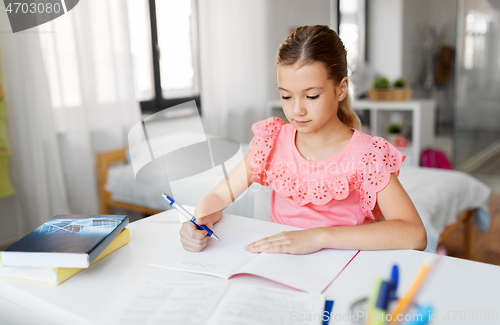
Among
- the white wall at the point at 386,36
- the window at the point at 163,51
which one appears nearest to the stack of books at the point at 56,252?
the window at the point at 163,51

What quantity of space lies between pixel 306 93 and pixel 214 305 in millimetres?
454

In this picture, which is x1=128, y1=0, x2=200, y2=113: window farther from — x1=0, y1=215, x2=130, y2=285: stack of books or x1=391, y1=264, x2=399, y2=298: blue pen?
x1=391, y1=264, x2=399, y2=298: blue pen

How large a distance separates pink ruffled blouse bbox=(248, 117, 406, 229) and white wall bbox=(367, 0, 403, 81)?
3.27m

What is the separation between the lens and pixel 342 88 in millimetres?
913

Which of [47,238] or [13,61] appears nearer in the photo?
[47,238]

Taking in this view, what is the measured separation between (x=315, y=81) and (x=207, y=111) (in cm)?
198

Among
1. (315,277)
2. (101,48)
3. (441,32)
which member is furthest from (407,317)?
(441,32)

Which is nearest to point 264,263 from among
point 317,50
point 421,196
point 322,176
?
point 322,176

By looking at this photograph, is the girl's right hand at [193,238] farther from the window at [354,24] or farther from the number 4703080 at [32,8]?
the window at [354,24]

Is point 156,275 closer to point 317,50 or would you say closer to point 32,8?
point 317,50

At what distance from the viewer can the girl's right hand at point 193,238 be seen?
75 centimetres

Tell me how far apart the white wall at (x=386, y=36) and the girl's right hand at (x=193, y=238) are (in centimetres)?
363

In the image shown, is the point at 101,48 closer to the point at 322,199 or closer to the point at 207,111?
the point at 207,111

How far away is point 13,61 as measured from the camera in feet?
5.69
